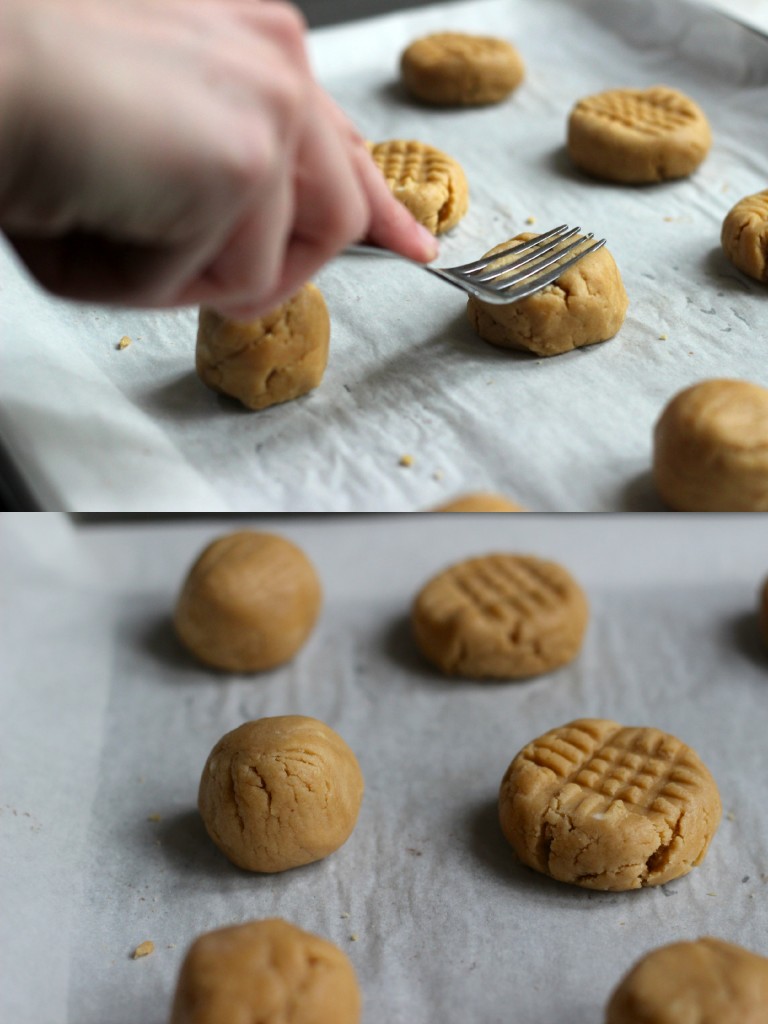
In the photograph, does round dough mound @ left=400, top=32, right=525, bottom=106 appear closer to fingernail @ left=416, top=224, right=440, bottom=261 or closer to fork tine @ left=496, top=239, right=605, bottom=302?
fork tine @ left=496, top=239, right=605, bottom=302

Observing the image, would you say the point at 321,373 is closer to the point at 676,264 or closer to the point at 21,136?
the point at 676,264

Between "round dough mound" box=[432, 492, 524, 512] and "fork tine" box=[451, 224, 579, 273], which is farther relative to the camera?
"fork tine" box=[451, 224, 579, 273]

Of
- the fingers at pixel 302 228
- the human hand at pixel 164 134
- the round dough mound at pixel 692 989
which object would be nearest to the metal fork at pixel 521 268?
the fingers at pixel 302 228

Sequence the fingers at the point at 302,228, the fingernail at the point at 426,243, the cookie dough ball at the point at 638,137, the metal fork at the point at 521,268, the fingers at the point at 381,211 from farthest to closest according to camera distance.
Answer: the cookie dough ball at the point at 638,137 < the metal fork at the point at 521,268 < the fingernail at the point at 426,243 < the fingers at the point at 381,211 < the fingers at the point at 302,228

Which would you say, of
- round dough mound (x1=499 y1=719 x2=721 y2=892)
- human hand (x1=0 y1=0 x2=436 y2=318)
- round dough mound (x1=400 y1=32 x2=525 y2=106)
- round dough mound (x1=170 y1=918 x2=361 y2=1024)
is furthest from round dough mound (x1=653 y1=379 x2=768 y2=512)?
round dough mound (x1=400 y1=32 x2=525 y2=106)

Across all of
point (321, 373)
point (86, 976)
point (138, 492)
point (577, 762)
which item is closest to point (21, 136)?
point (138, 492)

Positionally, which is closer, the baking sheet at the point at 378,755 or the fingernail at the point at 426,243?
the fingernail at the point at 426,243

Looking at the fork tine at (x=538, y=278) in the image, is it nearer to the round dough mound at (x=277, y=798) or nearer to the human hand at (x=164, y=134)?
the human hand at (x=164, y=134)
